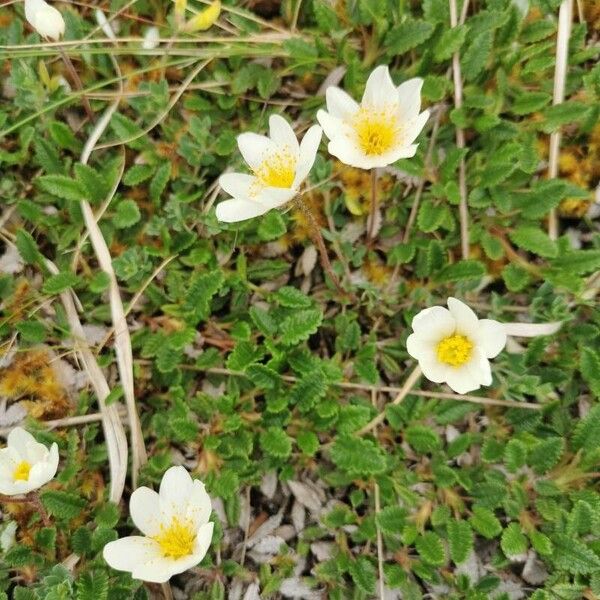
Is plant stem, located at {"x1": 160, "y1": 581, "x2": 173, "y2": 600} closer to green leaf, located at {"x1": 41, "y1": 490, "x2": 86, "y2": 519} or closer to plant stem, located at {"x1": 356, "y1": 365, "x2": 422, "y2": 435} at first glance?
green leaf, located at {"x1": 41, "y1": 490, "x2": 86, "y2": 519}

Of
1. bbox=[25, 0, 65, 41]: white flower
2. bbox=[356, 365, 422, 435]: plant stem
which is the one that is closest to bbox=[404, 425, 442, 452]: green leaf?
bbox=[356, 365, 422, 435]: plant stem

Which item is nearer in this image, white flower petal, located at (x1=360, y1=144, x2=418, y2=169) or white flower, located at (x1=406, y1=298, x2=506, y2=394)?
white flower petal, located at (x1=360, y1=144, x2=418, y2=169)

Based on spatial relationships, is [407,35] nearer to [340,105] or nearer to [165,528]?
[340,105]

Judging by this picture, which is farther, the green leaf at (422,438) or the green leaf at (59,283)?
the green leaf at (59,283)

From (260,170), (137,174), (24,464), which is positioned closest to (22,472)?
(24,464)

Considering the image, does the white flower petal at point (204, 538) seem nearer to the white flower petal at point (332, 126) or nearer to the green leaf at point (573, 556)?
the green leaf at point (573, 556)

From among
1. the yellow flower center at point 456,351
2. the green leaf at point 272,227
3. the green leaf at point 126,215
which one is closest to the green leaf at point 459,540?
the yellow flower center at point 456,351

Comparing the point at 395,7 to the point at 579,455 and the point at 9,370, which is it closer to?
the point at 579,455

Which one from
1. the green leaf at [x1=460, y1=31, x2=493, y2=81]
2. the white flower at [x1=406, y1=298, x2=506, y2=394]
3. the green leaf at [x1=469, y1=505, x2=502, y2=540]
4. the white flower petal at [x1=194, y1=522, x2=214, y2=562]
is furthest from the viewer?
the green leaf at [x1=460, y1=31, x2=493, y2=81]
